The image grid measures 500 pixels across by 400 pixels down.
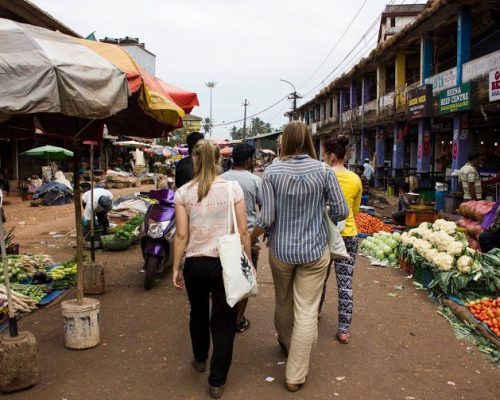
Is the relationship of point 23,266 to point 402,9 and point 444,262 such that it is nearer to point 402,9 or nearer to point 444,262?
point 444,262

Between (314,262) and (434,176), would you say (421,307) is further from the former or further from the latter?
(434,176)

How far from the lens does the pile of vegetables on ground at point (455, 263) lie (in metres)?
5.79

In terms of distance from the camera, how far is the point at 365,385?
381 cm

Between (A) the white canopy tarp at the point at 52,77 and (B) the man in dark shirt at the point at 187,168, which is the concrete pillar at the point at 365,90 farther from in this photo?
(A) the white canopy tarp at the point at 52,77

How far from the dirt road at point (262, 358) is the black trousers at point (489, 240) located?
1.24m

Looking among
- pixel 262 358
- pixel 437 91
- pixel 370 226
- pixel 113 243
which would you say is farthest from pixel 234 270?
pixel 437 91

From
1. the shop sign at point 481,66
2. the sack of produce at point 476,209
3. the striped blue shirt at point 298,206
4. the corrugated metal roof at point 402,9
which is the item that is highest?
the corrugated metal roof at point 402,9

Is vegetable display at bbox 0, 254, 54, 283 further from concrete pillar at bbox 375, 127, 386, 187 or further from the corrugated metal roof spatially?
the corrugated metal roof

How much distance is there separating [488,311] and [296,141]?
2.98 metres

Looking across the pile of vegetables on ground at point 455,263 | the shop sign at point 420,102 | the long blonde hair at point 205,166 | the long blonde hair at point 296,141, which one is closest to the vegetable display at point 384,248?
the pile of vegetables on ground at point 455,263

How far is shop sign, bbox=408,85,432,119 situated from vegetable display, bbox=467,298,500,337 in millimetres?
11875

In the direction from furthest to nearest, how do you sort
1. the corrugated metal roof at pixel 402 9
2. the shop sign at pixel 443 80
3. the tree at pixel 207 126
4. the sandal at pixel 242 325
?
the tree at pixel 207 126
the corrugated metal roof at pixel 402 9
the shop sign at pixel 443 80
the sandal at pixel 242 325

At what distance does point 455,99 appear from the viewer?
547 inches

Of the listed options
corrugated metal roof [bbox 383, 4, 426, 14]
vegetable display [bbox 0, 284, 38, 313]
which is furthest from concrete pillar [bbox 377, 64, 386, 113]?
vegetable display [bbox 0, 284, 38, 313]
